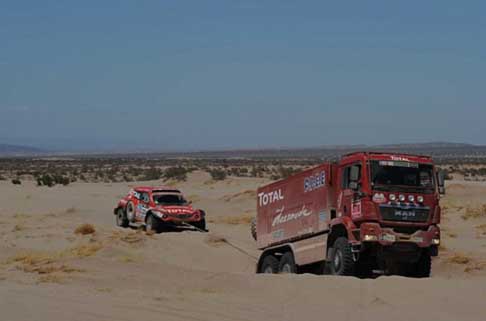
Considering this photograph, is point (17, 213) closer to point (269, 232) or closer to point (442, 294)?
point (269, 232)

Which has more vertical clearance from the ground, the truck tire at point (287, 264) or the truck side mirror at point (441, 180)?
the truck side mirror at point (441, 180)

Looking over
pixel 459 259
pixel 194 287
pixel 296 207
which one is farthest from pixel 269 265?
pixel 194 287

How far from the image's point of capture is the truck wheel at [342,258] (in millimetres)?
16984

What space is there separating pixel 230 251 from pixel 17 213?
1587cm

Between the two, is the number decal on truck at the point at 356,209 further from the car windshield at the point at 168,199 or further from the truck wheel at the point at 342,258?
the car windshield at the point at 168,199

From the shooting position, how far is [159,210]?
30.6m

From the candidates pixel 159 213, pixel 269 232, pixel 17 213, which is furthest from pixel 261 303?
pixel 17 213

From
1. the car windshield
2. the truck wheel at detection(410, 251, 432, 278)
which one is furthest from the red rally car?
the truck wheel at detection(410, 251, 432, 278)

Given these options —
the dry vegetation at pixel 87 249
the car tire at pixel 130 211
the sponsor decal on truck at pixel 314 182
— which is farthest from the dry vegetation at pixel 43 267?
the car tire at pixel 130 211

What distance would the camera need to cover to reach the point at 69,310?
40.2 feet

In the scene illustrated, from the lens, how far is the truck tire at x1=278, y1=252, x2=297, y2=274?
19.4 metres

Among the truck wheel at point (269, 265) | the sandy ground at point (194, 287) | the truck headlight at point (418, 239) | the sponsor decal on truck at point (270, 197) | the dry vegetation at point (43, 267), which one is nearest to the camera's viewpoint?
the sandy ground at point (194, 287)

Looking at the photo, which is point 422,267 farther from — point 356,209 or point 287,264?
point 287,264

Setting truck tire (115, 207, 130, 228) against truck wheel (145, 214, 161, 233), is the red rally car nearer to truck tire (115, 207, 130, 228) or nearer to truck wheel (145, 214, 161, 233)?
truck wheel (145, 214, 161, 233)
